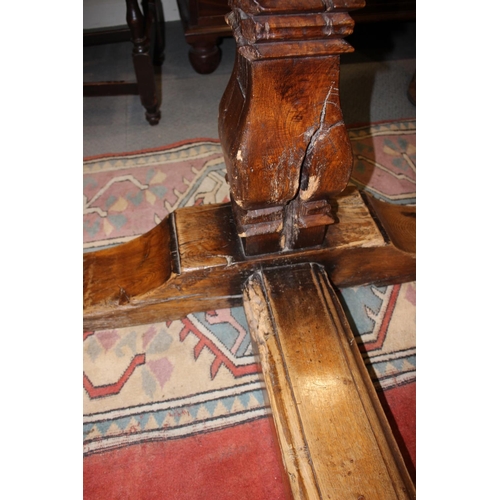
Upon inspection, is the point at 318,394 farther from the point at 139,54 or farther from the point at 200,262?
the point at 139,54

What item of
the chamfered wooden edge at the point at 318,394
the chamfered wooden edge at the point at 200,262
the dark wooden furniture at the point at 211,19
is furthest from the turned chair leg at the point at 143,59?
the chamfered wooden edge at the point at 318,394

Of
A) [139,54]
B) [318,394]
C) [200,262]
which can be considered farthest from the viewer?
[139,54]

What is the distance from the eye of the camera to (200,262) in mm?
936

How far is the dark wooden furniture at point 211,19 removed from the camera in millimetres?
1718

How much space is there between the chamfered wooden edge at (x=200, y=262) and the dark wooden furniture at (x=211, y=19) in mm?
1041

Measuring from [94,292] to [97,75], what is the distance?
4.29 feet

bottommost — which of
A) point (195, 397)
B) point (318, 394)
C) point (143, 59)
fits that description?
point (195, 397)

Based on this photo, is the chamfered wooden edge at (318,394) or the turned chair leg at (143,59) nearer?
the chamfered wooden edge at (318,394)

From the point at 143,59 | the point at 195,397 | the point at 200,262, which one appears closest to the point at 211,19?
the point at 143,59

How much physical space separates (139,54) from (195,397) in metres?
1.13

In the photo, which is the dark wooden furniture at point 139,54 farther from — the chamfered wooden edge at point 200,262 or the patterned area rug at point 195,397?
the chamfered wooden edge at point 200,262

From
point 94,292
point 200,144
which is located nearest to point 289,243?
point 94,292

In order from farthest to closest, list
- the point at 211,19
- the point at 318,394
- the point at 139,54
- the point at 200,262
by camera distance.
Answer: the point at 211,19 < the point at 139,54 < the point at 200,262 < the point at 318,394
